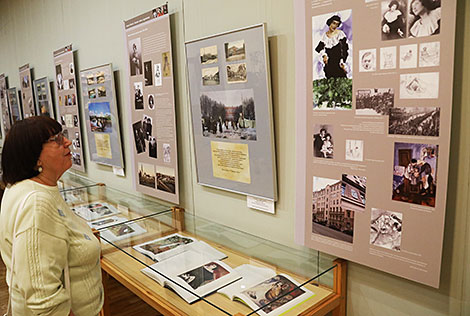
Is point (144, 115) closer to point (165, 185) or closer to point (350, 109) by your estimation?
point (165, 185)

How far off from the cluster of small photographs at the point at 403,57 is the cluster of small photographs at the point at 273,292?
1148 mm

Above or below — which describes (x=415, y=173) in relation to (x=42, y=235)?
above

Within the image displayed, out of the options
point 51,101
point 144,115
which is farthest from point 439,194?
point 51,101

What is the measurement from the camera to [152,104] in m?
3.08

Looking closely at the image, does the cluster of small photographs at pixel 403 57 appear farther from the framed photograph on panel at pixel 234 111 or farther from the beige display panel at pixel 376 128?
the framed photograph on panel at pixel 234 111

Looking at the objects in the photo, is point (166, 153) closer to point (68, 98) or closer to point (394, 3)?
point (394, 3)

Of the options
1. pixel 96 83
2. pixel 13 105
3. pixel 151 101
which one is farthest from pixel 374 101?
pixel 13 105

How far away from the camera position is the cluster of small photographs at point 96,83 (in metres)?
3.78

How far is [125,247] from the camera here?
2.53m

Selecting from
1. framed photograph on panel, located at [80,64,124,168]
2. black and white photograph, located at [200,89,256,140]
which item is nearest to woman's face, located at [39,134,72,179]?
black and white photograph, located at [200,89,256,140]

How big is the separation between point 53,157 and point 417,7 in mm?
Result: 1722

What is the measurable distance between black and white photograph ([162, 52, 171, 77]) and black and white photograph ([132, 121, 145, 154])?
595mm

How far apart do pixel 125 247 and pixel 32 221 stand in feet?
3.45

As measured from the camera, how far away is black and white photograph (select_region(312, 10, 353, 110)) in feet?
5.67
